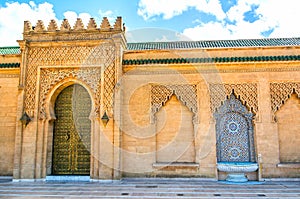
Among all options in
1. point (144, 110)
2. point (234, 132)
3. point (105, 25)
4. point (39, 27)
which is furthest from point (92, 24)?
point (234, 132)

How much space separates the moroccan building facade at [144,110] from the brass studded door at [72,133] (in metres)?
0.03

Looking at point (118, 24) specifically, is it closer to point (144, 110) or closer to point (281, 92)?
point (144, 110)

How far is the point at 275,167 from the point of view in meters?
6.09

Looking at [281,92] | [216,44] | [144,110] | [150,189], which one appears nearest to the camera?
[150,189]

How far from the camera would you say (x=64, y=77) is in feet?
21.4

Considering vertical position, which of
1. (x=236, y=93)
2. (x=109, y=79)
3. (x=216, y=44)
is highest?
(x=216, y=44)

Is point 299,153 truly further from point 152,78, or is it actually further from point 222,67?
point 152,78

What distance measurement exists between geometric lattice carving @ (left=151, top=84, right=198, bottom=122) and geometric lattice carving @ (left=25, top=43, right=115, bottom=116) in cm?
139

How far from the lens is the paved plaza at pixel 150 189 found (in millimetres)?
4801

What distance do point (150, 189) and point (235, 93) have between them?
3.18m

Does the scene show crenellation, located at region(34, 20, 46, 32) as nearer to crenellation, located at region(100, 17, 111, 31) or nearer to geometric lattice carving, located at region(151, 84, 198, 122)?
crenellation, located at region(100, 17, 111, 31)

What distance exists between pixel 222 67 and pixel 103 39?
10.4 feet

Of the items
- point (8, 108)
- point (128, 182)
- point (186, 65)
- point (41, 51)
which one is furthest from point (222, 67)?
point (8, 108)

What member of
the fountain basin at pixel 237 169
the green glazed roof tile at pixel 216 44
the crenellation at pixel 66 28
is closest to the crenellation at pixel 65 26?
the crenellation at pixel 66 28
